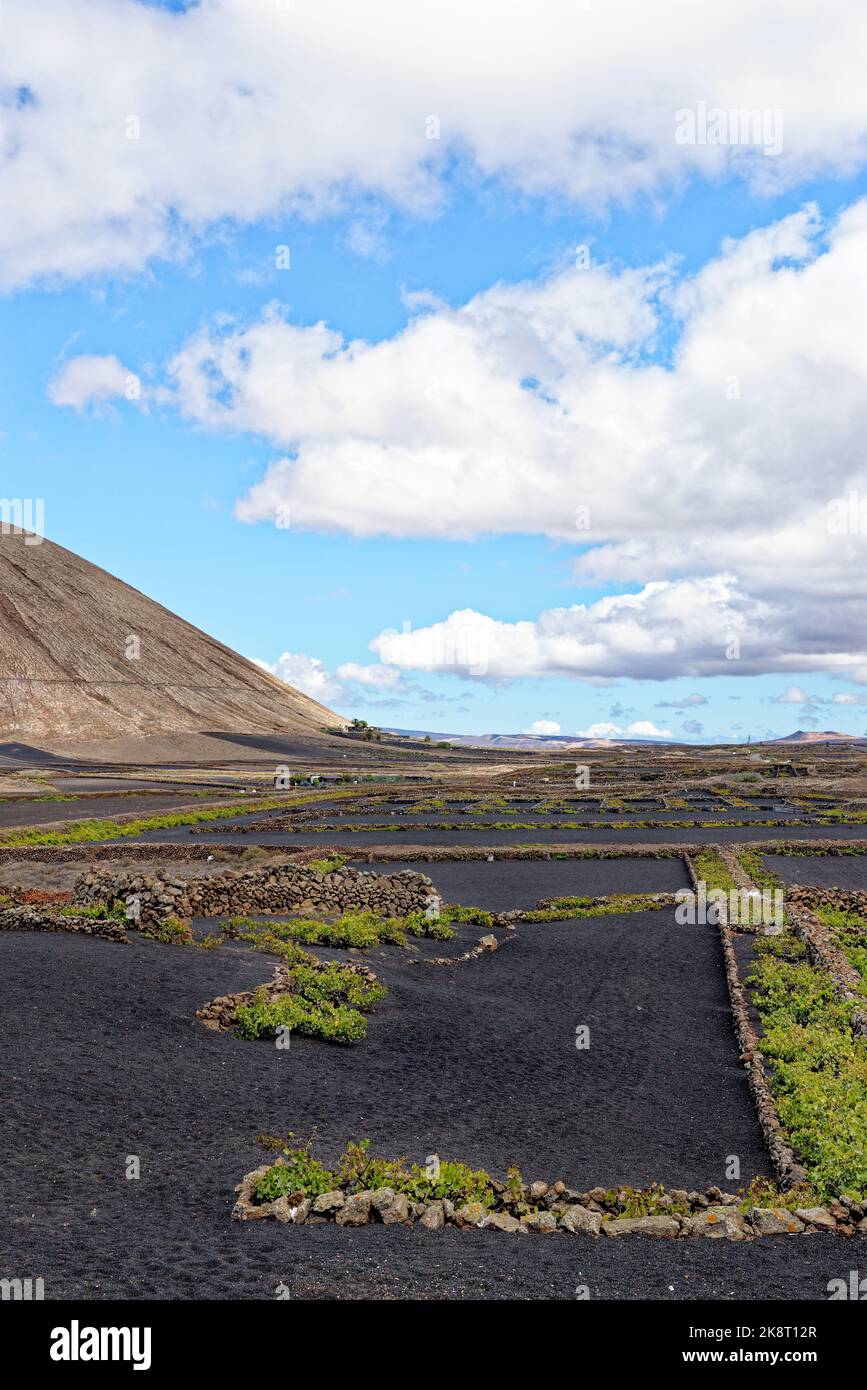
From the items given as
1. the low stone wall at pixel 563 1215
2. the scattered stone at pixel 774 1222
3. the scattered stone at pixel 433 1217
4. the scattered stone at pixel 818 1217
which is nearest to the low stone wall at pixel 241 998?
the low stone wall at pixel 563 1215

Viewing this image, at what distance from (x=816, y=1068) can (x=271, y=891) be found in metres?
20.0

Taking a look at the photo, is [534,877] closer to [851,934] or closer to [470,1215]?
[851,934]

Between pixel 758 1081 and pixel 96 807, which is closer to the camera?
pixel 758 1081

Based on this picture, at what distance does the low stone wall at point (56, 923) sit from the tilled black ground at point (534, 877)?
14.8 m

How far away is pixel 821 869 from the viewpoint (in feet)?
136

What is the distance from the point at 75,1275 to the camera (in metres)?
8.95

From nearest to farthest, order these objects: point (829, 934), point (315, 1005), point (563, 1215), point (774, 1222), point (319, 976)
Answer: point (774, 1222) < point (563, 1215) < point (315, 1005) < point (319, 976) < point (829, 934)

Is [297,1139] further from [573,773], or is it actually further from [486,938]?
[573,773]

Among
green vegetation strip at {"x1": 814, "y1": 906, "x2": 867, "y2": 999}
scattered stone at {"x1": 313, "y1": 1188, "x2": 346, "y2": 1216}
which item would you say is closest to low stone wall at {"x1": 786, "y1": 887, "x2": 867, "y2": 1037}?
green vegetation strip at {"x1": 814, "y1": 906, "x2": 867, "y2": 999}

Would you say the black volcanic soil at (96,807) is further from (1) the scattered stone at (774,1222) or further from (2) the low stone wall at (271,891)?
(1) the scattered stone at (774,1222)

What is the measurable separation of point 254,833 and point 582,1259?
51.2 m

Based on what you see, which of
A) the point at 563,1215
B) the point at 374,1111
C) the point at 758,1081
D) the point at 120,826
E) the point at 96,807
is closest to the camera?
the point at 563,1215

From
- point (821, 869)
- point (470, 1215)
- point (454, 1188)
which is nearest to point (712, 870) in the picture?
point (821, 869)
